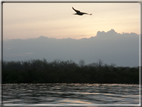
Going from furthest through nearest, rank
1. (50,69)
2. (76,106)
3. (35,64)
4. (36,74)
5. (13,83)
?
(35,64)
(50,69)
(36,74)
(13,83)
(76,106)

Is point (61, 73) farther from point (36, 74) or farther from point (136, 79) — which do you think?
point (136, 79)

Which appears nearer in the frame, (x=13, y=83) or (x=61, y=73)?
(x=13, y=83)

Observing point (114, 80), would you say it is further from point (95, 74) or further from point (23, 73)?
point (23, 73)

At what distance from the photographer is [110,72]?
3947 centimetres

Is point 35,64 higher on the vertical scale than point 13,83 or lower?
higher

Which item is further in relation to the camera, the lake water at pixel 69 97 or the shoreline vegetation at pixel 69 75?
the shoreline vegetation at pixel 69 75

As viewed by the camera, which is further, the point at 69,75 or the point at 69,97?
the point at 69,75

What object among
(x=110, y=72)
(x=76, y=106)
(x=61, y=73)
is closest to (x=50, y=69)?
(x=61, y=73)

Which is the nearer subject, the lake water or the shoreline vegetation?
the lake water

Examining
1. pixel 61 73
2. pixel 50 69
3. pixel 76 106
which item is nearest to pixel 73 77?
pixel 61 73

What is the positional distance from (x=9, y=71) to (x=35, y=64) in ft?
27.7

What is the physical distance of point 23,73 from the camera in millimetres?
37938

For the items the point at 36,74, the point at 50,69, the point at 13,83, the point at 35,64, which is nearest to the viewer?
the point at 13,83

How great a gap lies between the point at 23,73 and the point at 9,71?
219 centimetres
